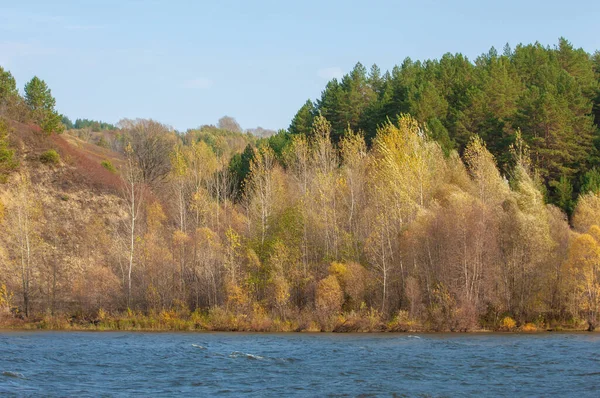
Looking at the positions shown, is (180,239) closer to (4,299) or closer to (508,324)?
(4,299)

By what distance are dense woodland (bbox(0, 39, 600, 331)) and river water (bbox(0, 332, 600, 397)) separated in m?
5.90

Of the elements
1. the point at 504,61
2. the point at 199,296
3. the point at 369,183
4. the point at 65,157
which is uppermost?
the point at 504,61

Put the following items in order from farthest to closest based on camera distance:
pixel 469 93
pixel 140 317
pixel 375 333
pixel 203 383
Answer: pixel 469 93 < pixel 140 317 < pixel 375 333 < pixel 203 383

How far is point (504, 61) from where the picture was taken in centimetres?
8875

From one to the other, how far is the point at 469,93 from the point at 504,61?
14.4 meters

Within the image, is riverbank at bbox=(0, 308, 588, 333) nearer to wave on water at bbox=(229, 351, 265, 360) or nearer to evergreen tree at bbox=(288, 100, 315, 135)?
wave on water at bbox=(229, 351, 265, 360)

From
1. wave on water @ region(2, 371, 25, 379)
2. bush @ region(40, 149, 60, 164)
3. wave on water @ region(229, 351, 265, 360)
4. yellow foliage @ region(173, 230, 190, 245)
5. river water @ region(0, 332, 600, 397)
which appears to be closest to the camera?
river water @ region(0, 332, 600, 397)

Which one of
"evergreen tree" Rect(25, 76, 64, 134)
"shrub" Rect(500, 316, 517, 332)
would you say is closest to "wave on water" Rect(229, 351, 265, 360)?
"shrub" Rect(500, 316, 517, 332)

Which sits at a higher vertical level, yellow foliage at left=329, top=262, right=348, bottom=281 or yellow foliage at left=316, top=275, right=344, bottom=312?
yellow foliage at left=329, top=262, right=348, bottom=281

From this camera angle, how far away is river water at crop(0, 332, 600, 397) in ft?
85.7

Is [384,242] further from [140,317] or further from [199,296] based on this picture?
[140,317]

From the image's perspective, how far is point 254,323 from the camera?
50.0 meters

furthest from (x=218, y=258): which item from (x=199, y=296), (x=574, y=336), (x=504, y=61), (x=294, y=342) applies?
(x=504, y=61)

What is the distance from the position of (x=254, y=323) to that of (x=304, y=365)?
18.6m
